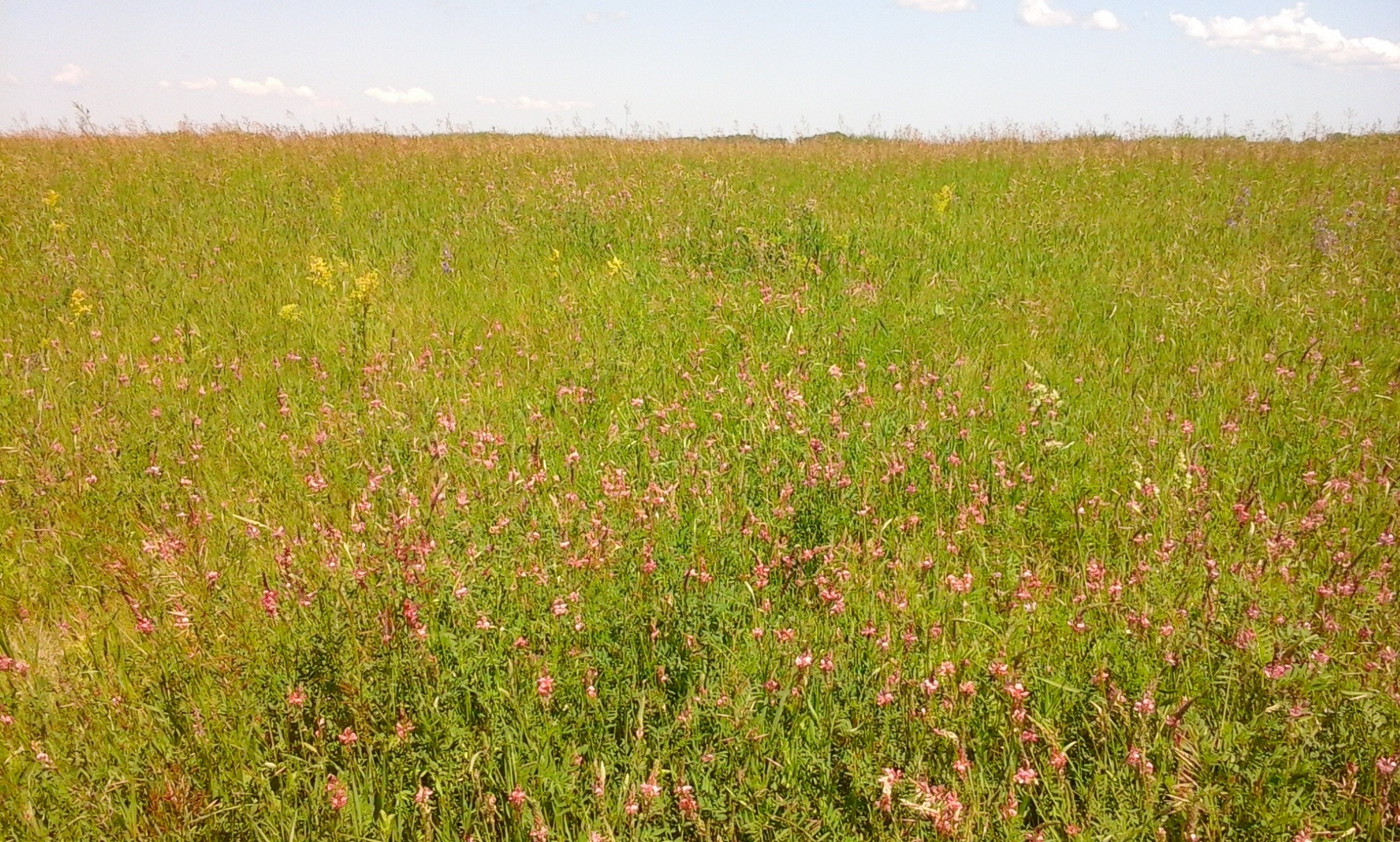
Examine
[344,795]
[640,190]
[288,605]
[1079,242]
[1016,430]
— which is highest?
[640,190]

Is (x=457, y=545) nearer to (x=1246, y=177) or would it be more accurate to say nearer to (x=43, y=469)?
(x=43, y=469)

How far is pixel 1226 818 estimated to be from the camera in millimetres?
1772

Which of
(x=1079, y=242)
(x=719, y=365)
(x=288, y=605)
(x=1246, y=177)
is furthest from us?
(x=1246, y=177)

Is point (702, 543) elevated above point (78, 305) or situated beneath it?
situated beneath

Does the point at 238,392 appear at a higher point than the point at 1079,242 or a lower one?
lower

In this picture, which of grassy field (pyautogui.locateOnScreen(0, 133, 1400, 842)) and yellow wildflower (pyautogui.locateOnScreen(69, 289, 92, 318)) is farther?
yellow wildflower (pyautogui.locateOnScreen(69, 289, 92, 318))

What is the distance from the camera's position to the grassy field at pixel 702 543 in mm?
1949

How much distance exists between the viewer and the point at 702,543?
2.88m

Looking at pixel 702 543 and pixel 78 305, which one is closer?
pixel 702 543

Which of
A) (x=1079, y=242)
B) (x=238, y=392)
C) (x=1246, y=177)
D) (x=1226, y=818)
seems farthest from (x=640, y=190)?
(x=1226, y=818)

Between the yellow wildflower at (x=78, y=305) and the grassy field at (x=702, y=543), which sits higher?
the yellow wildflower at (x=78, y=305)

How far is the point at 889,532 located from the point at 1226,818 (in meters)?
1.48

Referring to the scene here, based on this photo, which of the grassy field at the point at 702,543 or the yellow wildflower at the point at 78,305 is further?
the yellow wildflower at the point at 78,305

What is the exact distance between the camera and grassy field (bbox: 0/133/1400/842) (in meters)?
1.95
